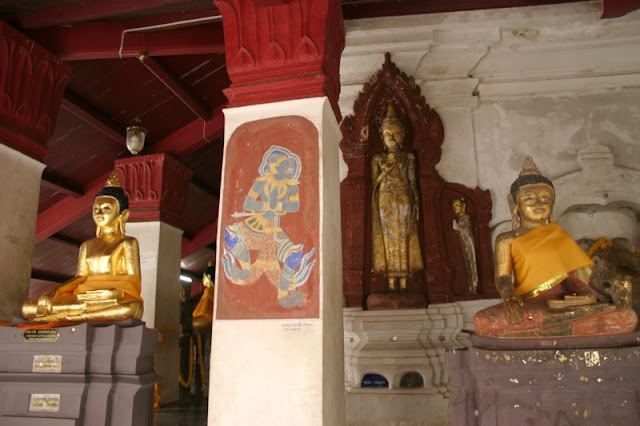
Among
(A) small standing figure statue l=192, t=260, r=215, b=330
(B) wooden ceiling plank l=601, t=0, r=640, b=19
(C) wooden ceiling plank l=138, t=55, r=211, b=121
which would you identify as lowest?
(A) small standing figure statue l=192, t=260, r=215, b=330

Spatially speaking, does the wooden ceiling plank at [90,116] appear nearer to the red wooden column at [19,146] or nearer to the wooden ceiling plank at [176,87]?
the wooden ceiling plank at [176,87]

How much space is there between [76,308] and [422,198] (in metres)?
3.65

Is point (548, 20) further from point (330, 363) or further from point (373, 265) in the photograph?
point (330, 363)

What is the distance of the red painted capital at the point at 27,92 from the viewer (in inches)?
192

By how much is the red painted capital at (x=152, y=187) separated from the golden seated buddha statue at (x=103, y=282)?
257 centimetres

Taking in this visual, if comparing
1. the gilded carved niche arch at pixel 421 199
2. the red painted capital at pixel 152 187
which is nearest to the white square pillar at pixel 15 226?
the red painted capital at pixel 152 187

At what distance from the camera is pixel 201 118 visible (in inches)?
322

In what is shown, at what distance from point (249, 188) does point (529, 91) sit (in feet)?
12.8

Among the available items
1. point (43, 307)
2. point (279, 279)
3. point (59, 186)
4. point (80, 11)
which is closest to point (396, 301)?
point (279, 279)

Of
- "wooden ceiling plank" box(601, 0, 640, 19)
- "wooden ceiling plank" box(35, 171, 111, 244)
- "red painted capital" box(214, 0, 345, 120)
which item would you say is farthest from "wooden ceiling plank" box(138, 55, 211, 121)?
"wooden ceiling plank" box(601, 0, 640, 19)

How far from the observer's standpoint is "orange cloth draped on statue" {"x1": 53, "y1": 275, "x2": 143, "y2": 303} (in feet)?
15.0

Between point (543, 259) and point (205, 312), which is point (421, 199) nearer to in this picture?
point (543, 259)

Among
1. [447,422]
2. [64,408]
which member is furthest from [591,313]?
[64,408]

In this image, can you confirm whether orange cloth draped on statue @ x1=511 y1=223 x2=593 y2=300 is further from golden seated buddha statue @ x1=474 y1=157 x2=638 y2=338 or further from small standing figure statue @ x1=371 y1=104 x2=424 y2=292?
small standing figure statue @ x1=371 y1=104 x2=424 y2=292
